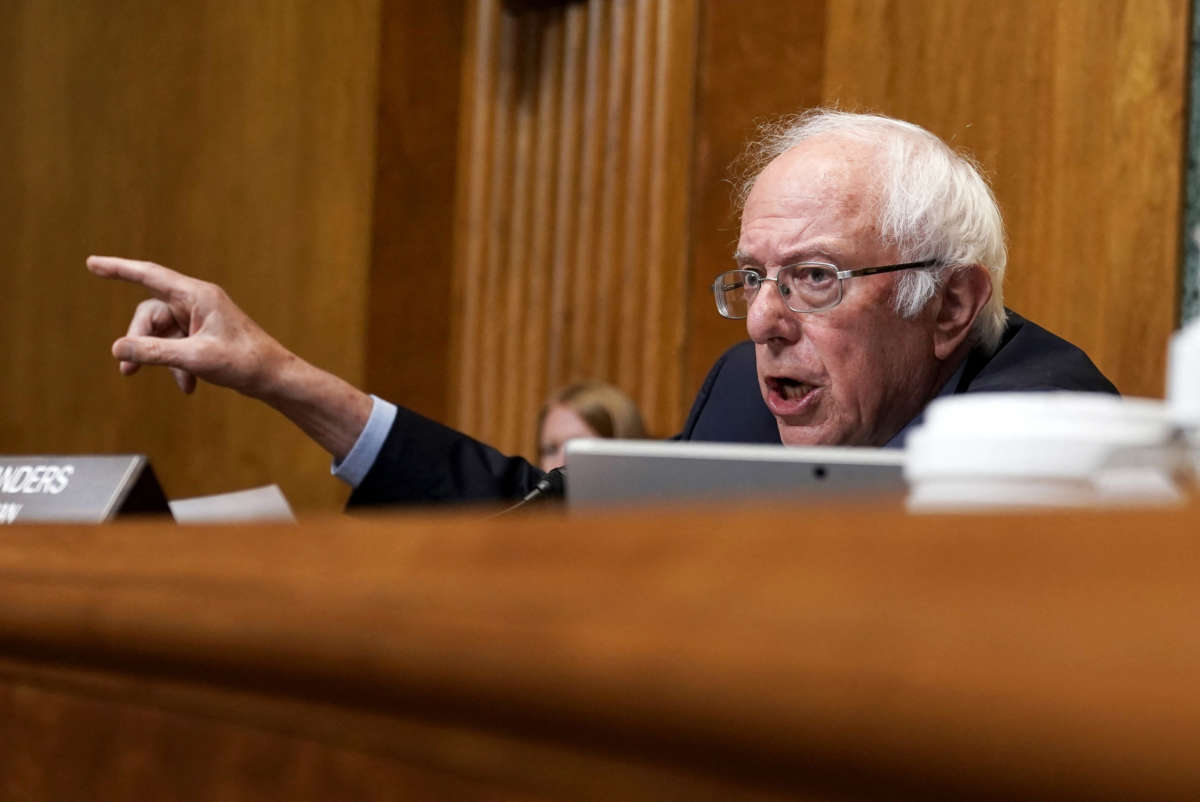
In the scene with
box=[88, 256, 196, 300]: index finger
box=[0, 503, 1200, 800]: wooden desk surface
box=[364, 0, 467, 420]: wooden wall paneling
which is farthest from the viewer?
box=[364, 0, 467, 420]: wooden wall paneling

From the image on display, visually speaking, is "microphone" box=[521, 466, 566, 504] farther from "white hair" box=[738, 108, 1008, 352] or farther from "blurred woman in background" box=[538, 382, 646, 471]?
"blurred woman in background" box=[538, 382, 646, 471]

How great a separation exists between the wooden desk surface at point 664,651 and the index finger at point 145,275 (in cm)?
124

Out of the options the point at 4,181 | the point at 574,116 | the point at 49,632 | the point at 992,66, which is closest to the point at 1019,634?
the point at 49,632

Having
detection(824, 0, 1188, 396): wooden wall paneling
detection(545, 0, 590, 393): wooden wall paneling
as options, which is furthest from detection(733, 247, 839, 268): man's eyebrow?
detection(545, 0, 590, 393): wooden wall paneling

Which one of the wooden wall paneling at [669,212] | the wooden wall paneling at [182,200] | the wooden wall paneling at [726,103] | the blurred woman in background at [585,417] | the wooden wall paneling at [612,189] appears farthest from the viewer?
the wooden wall paneling at [182,200]

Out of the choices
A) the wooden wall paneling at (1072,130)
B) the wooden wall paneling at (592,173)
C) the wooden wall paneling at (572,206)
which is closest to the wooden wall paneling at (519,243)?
the wooden wall paneling at (572,206)

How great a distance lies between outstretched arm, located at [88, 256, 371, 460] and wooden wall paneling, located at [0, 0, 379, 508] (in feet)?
8.20

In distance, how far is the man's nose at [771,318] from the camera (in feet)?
7.22

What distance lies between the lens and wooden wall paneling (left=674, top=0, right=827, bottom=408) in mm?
3871

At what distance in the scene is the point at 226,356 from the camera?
6.25 ft

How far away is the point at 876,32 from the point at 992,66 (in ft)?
1.11

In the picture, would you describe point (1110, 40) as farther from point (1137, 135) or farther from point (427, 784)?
point (427, 784)

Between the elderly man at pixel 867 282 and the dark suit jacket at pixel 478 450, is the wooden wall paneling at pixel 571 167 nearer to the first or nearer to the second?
the elderly man at pixel 867 282

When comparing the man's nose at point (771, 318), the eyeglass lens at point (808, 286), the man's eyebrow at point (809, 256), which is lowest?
the man's nose at point (771, 318)
